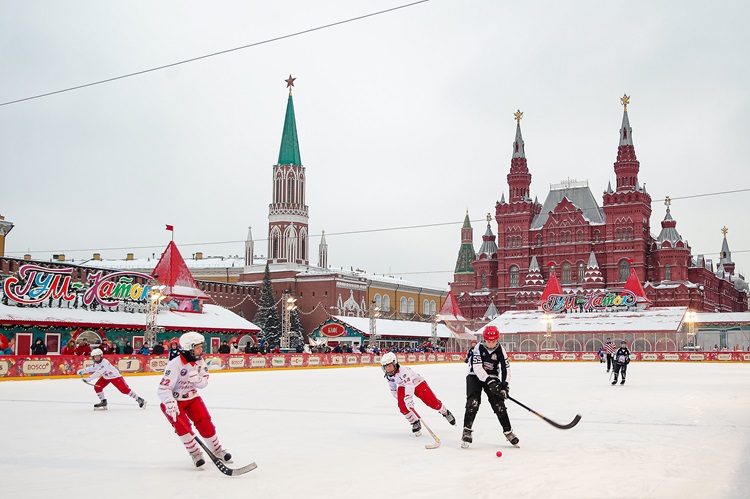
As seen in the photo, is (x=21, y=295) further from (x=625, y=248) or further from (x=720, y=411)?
(x=625, y=248)

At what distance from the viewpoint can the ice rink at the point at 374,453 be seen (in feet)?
23.0

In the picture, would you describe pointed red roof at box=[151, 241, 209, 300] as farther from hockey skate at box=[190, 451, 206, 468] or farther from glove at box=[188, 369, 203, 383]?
hockey skate at box=[190, 451, 206, 468]

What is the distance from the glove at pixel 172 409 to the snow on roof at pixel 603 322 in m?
57.6

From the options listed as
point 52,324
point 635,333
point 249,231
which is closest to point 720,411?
point 52,324

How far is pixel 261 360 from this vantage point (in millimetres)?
36812

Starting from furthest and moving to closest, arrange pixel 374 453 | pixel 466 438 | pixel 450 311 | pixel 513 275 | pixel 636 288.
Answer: pixel 513 275
pixel 636 288
pixel 450 311
pixel 466 438
pixel 374 453

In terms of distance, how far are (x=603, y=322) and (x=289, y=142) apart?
44018 millimetres

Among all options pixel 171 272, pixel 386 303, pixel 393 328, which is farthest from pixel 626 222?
A: pixel 171 272

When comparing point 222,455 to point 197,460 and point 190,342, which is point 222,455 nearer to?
point 197,460

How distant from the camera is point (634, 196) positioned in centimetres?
8238

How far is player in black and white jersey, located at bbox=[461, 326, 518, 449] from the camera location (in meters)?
9.51

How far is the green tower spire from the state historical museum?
25.9m

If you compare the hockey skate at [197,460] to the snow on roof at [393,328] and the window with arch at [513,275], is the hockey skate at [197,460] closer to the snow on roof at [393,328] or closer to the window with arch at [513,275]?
the snow on roof at [393,328]

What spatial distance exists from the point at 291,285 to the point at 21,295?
44414 millimetres
